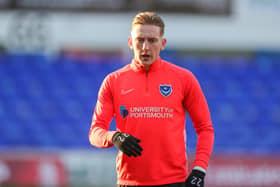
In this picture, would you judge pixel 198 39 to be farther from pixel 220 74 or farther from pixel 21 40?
pixel 21 40

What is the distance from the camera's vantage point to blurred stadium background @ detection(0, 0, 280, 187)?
1104 cm

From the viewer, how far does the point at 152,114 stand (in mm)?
4078

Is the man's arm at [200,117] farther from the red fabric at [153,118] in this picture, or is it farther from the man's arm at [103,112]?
the man's arm at [103,112]

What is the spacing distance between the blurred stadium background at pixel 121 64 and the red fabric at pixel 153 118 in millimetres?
6202

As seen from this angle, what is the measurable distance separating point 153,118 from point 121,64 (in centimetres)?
775

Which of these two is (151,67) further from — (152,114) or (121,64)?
(121,64)

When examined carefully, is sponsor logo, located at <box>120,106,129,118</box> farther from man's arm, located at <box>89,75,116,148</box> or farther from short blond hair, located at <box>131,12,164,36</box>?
short blond hair, located at <box>131,12,164,36</box>

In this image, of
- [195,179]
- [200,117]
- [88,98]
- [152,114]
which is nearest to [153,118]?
[152,114]

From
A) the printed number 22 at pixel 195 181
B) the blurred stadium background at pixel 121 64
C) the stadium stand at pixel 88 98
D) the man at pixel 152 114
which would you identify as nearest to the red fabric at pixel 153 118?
the man at pixel 152 114

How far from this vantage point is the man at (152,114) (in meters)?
4.08

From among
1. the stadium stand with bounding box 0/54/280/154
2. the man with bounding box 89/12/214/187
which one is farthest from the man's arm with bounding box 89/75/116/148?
the stadium stand with bounding box 0/54/280/154

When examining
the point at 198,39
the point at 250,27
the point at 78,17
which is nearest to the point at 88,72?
the point at 78,17

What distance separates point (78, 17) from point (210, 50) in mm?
2602

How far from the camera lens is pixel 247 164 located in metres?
10.3
